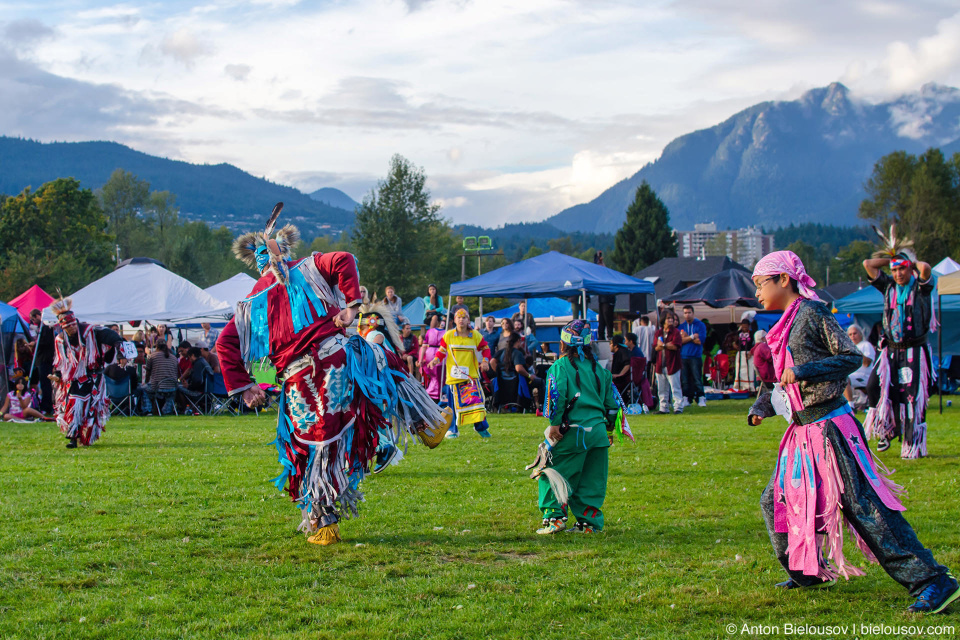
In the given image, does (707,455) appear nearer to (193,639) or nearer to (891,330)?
(891,330)

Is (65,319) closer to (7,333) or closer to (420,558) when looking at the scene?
(7,333)

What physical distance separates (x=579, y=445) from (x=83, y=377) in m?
7.93

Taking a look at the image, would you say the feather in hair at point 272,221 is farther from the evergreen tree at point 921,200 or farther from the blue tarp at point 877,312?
the evergreen tree at point 921,200

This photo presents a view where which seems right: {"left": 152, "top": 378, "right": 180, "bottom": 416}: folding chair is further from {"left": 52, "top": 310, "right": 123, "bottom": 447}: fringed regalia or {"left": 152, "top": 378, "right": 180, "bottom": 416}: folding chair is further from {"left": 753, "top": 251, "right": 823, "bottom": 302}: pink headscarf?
{"left": 753, "top": 251, "right": 823, "bottom": 302}: pink headscarf

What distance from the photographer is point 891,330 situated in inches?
354

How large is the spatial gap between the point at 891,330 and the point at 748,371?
9.59 meters

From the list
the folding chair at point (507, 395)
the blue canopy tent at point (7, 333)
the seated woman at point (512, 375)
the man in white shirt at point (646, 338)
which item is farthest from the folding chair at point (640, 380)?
the blue canopy tent at point (7, 333)

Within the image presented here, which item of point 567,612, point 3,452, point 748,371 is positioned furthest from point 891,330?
point 3,452

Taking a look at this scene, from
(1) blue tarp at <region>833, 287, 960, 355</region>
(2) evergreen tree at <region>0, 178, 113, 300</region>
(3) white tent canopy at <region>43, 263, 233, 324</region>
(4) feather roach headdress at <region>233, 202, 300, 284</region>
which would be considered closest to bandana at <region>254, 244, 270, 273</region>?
(4) feather roach headdress at <region>233, 202, 300, 284</region>

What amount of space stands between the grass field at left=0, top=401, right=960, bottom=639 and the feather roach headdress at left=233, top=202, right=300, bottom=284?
188 centimetres

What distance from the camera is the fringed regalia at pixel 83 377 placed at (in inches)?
434

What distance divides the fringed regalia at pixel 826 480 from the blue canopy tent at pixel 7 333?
1552 cm

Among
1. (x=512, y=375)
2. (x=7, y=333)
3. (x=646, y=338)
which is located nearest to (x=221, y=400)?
(x=7, y=333)

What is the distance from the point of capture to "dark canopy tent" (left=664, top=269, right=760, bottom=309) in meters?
22.5
